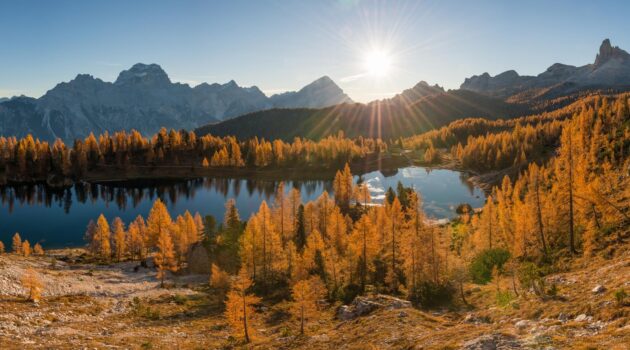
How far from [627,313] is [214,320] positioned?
45353 mm

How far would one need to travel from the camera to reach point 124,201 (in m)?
162

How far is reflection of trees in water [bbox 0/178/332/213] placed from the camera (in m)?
161

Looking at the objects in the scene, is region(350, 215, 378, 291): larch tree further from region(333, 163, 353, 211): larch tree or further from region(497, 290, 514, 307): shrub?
region(333, 163, 353, 211): larch tree

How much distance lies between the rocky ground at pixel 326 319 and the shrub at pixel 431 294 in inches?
117

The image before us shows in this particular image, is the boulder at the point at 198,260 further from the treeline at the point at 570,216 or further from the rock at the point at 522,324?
the rock at the point at 522,324

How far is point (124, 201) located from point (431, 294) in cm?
15219

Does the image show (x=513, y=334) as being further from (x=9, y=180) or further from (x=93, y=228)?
(x=9, y=180)

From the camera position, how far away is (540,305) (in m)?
28.1

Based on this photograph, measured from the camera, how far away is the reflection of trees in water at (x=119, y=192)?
161 m

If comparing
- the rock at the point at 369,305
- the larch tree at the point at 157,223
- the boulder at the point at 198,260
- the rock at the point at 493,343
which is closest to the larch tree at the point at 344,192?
the boulder at the point at 198,260

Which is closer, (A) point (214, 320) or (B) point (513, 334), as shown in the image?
(B) point (513, 334)

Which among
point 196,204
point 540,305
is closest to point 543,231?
point 540,305

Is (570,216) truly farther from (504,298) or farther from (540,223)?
(504,298)

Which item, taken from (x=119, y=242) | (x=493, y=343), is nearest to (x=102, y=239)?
(x=119, y=242)
